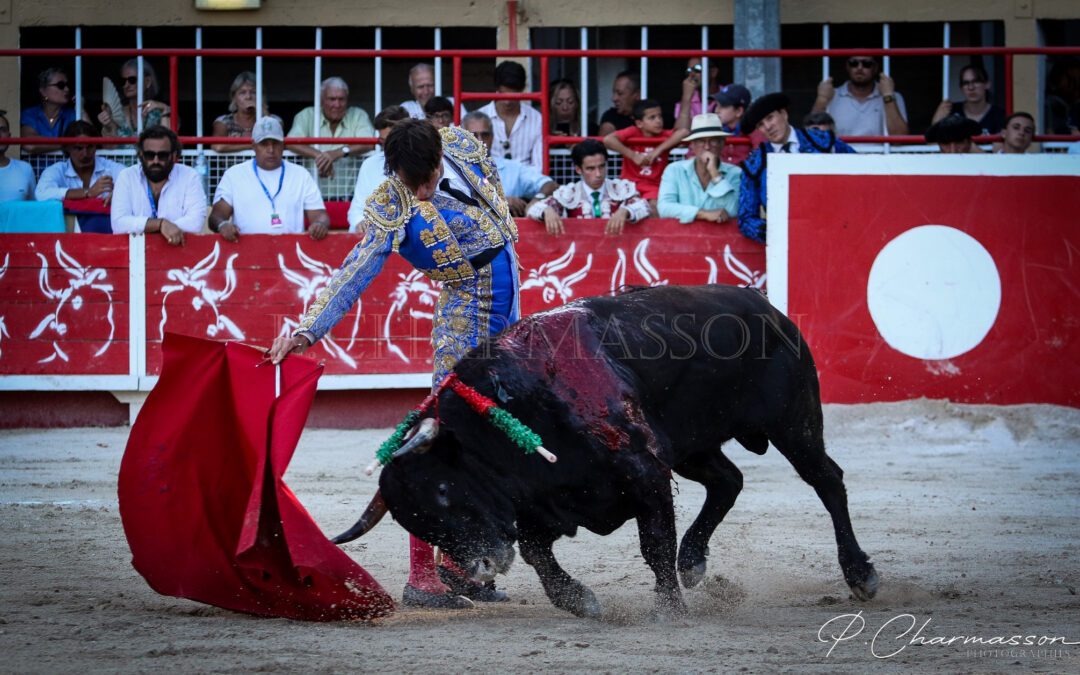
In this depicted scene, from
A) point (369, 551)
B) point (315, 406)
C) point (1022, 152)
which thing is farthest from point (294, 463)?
point (1022, 152)

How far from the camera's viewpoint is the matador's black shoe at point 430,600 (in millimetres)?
3707

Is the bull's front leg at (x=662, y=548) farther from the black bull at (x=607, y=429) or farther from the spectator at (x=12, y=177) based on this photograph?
the spectator at (x=12, y=177)

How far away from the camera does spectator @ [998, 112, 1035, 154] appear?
7344 mm

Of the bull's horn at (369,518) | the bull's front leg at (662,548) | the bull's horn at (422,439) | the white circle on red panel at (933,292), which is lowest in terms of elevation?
the bull's front leg at (662,548)

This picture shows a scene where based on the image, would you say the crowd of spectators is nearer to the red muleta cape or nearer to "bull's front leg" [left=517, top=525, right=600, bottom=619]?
the red muleta cape

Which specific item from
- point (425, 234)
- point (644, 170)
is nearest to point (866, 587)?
point (425, 234)

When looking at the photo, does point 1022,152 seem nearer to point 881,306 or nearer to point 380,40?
point 881,306

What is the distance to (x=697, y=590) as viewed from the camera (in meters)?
4.00

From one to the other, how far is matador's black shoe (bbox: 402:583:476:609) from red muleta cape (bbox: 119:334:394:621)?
199mm

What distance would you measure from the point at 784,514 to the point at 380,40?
587 centimetres

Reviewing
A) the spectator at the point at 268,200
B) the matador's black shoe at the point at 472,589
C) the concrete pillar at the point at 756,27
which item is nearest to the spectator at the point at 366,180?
the spectator at the point at 268,200

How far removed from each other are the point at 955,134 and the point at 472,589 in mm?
4796

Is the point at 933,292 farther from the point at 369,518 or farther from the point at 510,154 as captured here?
the point at 369,518

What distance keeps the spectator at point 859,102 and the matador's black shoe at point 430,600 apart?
5.33m
